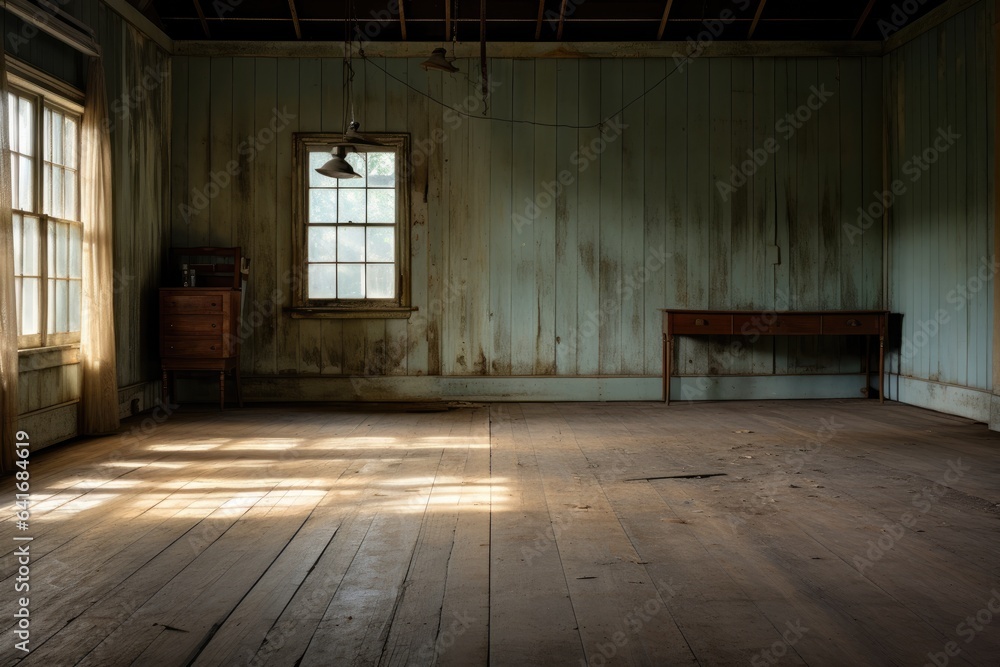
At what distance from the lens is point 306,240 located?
7.14 meters

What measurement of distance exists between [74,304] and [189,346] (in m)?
1.09

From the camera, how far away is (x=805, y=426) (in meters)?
5.74

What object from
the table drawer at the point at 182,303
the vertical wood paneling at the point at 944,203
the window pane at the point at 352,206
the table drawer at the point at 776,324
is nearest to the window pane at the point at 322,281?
the window pane at the point at 352,206

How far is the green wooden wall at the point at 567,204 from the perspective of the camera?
7168 mm

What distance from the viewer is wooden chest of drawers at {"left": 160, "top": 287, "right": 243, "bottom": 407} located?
6.32m

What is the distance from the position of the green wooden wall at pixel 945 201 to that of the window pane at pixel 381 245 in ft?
15.8

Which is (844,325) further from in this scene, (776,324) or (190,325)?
(190,325)

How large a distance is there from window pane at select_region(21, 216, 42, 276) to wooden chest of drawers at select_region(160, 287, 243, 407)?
1.41 m

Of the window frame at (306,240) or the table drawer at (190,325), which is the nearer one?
the table drawer at (190,325)

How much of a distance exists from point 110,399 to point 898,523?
499 cm

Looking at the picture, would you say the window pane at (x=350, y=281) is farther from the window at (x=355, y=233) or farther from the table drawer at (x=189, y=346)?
the table drawer at (x=189, y=346)

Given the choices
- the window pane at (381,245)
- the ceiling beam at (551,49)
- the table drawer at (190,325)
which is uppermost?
the ceiling beam at (551,49)

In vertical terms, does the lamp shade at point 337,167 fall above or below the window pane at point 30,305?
above

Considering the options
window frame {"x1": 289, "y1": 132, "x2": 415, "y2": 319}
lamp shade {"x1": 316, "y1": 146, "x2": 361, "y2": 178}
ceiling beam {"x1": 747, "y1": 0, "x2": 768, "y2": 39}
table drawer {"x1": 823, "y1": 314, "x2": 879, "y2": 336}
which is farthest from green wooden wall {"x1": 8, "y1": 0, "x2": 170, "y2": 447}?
table drawer {"x1": 823, "y1": 314, "x2": 879, "y2": 336}
